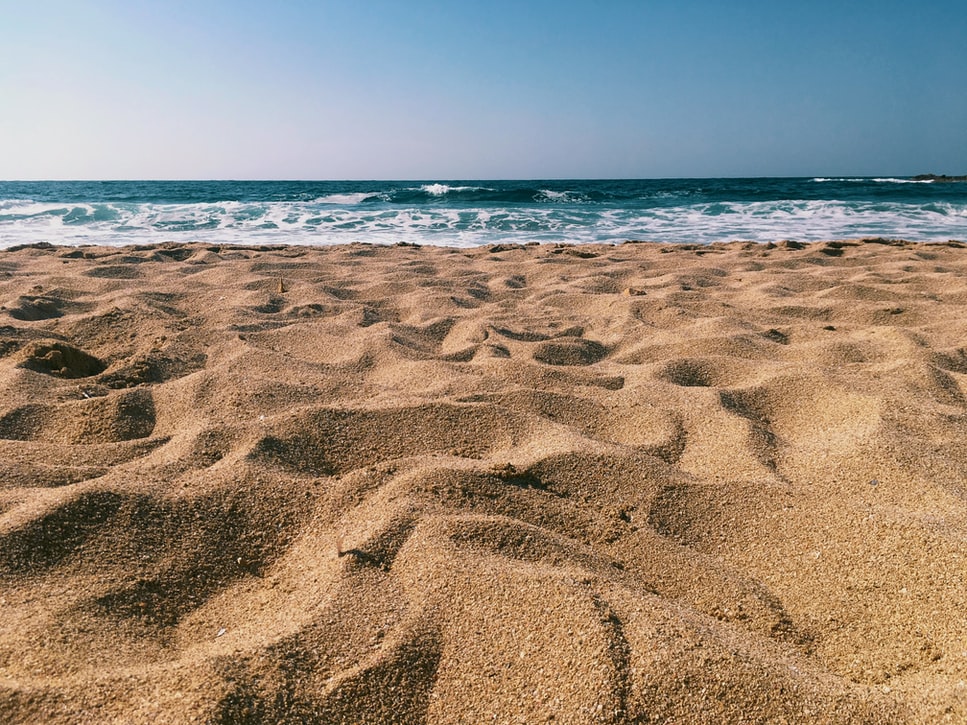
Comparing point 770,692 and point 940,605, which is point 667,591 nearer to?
point 770,692

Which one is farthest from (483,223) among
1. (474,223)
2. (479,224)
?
(479,224)

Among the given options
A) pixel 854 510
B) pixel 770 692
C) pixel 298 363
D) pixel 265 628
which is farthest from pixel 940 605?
pixel 298 363

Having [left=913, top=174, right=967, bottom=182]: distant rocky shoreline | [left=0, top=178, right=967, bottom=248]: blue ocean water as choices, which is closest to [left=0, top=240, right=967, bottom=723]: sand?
[left=0, top=178, right=967, bottom=248]: blue ocean water

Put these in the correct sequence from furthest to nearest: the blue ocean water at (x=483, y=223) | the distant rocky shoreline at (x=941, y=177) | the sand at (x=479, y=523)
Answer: the distant rocky shoreline at (x=941, y=177) → the blue ocean water at (x=483, y=223) → the sand at (x=479, y=523)

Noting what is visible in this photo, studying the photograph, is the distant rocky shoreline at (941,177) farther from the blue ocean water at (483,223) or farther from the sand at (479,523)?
the sand at (479,523)

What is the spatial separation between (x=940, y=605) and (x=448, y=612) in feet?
2.67

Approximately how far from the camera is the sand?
96cm

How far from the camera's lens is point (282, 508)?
4.63 ft

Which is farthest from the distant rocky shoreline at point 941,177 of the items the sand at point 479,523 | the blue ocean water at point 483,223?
the sand at point 479,523

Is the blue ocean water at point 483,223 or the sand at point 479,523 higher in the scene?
the blue ocean water at point 483,223

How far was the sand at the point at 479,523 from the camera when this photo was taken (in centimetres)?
96

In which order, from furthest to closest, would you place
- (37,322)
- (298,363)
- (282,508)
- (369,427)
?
(37,322), (298,363), (369,427), (282,508)

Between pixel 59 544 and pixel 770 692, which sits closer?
pixel 770 692

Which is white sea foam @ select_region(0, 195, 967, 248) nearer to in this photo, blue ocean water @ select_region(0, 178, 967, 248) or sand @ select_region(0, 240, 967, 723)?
blue ocean water @ select_region(0, 178, 967, 248)
